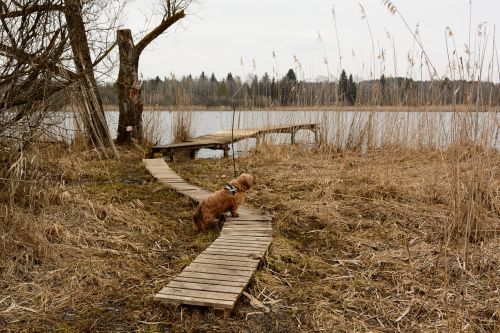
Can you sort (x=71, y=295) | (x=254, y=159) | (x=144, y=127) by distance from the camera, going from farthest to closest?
(x=144, y=127)
(x=254, y=159)
(x=71, y=295)

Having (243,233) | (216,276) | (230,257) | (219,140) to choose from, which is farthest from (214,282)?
(219,140)

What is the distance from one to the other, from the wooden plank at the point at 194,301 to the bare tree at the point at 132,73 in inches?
232

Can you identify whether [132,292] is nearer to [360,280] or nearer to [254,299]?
[254,299]

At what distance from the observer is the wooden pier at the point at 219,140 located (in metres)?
7.29

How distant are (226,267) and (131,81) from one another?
580 centimetres

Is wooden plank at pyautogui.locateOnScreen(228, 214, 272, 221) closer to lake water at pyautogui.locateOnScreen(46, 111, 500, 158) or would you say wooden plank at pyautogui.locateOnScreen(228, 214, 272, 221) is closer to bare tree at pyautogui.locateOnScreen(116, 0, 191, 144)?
lake water at pyautogui.locateOnScreen(46, 111, 500, 158)

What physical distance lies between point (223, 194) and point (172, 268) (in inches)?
37.1

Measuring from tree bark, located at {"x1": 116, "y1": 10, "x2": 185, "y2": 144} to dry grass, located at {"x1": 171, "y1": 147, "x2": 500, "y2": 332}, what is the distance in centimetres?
286

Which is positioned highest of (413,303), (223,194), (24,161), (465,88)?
(465,88)

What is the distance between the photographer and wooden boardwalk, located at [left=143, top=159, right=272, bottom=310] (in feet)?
7.70

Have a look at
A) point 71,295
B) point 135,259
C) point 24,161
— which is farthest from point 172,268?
point 24,161

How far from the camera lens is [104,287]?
2604mm

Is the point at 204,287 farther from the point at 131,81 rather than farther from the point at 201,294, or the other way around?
the point at 131,81

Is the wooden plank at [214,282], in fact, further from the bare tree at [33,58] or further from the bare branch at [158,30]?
the bare branch at [158,30]
